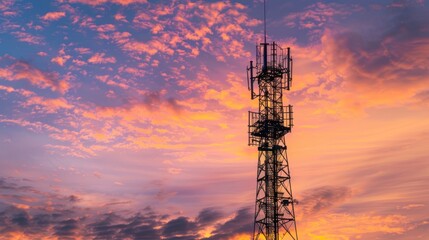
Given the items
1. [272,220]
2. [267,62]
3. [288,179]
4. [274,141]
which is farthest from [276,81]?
[272,220]

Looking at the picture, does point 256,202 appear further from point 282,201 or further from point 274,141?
point 274,141

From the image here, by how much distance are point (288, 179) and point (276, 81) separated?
14810mm

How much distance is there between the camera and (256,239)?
87.2 m

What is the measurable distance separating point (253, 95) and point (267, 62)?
17.6 ft

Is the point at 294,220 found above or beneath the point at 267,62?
beneath

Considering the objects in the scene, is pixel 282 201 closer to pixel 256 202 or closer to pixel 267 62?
pixel 256 202

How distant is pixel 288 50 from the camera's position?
90.1m

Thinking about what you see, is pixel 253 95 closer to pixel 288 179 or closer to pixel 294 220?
pixel 288 179

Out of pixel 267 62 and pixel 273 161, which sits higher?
pixel 267 62

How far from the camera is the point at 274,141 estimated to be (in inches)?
3492

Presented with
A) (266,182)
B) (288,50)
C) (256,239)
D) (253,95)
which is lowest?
(256,239)

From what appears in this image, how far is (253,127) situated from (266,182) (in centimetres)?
829

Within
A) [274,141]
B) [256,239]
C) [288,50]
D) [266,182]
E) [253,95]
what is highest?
[288,50]

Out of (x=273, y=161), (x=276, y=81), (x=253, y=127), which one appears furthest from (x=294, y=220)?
(x=276, y=81)
